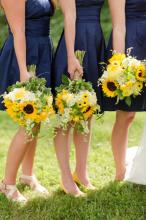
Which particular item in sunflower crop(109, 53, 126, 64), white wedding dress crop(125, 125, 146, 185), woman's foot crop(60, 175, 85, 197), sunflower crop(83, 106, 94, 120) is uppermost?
sunflower crop(109, 53, 126, 64)

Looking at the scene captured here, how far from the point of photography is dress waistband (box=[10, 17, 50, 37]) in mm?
5133

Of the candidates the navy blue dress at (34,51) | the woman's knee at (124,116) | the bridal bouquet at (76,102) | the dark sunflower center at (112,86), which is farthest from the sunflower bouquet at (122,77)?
the woman's knee at (124,116)

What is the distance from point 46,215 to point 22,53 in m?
1.33

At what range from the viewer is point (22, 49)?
16.4ft

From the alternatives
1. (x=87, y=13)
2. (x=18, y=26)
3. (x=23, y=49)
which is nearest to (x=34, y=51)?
(x=23, y=49)

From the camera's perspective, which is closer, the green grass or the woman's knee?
the green grass

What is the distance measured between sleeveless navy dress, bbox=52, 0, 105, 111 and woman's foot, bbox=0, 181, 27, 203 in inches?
39.0

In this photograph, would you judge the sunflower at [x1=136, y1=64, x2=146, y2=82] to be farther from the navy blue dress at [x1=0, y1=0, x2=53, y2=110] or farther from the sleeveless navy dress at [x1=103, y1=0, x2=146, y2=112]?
the navy blue dress at [x1=0, y1=0, x2=53, y2=110]

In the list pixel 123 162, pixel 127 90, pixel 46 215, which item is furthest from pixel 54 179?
pixel 127 90

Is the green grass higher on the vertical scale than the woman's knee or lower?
lower

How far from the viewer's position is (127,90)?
16.0 ft

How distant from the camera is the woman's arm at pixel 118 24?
16.9ft

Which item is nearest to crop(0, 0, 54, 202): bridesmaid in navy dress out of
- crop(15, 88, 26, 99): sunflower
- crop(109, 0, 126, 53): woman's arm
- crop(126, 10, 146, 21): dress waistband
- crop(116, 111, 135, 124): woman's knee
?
crop(15, 88, 26, 99): sunflower

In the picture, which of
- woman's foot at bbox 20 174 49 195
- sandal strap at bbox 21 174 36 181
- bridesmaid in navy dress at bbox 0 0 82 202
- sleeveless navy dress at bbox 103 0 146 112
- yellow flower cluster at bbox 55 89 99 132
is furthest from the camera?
sandal strap at bbox 21 174 36 181
